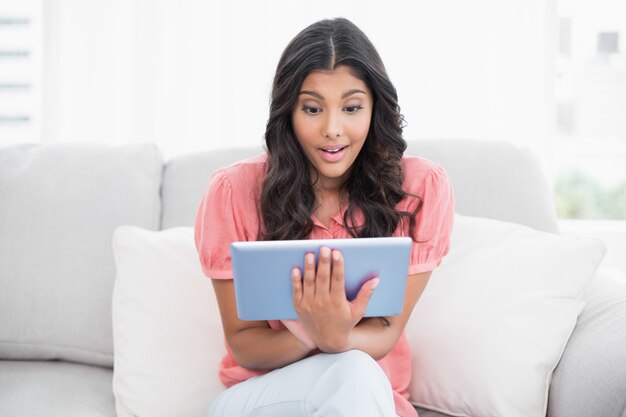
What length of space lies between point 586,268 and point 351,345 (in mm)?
565

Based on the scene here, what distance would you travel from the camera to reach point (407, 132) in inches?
107

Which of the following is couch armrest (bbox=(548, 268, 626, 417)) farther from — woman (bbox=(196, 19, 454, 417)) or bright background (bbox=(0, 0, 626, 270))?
bright background (bbox=(0, 0, 626, 270))

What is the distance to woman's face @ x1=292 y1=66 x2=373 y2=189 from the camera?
1.44 metres

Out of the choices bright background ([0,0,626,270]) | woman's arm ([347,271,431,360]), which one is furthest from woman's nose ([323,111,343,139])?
bright background ([0,0,626,270])

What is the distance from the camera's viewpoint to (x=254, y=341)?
1.45m

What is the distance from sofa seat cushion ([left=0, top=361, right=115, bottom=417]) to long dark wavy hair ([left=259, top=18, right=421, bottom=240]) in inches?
21.9

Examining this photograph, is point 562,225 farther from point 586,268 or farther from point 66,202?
point 66,202

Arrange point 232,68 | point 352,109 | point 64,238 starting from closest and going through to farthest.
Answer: point 352,109 < point 64,238 < point 232,68

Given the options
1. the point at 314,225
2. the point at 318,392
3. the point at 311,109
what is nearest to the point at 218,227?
the point at 314,225

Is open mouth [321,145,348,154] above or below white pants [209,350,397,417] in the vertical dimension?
above

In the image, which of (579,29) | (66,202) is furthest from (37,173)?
(579,29)

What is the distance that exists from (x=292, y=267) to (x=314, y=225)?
39 cm

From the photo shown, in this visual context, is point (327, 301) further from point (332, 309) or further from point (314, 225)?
point (314, 225)

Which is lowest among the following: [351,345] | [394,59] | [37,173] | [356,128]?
[351,345]
